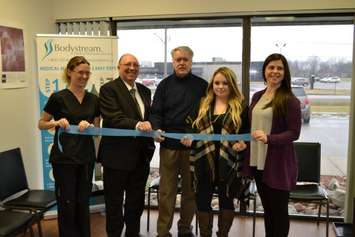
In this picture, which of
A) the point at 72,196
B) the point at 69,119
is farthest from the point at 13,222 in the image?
the point at 69,119

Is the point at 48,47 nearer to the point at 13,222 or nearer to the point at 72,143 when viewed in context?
the point at 72,143

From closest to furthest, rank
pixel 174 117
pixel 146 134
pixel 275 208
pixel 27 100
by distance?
pixel 275 208
pixel 146 134
pixel 174 117
pixel 27 100

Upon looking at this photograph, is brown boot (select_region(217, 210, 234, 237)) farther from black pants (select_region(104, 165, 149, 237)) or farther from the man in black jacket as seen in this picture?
black pants (select_region(104, 165, 149, 237))

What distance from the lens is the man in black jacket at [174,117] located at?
10.2ft

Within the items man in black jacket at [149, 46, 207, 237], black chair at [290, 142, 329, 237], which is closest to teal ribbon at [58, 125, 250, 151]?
man in black jacket at [149, 46, 207, 237]

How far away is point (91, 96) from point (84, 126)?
→ 30cm

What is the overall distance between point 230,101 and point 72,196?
1428 mm

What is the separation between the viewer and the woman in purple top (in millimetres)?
2494

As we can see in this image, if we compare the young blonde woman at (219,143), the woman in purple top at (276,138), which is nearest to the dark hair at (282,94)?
the woman in purple top at (276,138)

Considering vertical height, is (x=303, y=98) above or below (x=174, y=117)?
above

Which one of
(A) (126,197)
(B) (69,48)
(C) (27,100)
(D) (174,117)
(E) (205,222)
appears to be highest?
(B) (69,48)

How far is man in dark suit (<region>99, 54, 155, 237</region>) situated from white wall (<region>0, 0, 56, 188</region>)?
1.21 m

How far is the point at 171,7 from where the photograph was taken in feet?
13.1

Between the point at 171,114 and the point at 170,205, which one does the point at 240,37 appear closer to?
the point at 171,114
